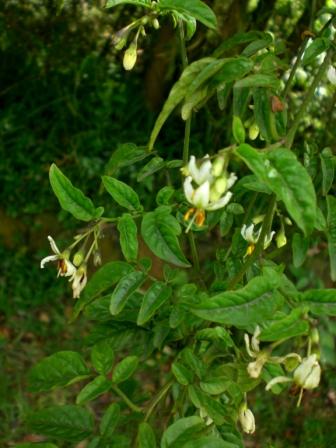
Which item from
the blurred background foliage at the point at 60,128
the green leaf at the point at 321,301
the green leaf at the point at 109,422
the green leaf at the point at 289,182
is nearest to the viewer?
the green leaf at the point at 289,182

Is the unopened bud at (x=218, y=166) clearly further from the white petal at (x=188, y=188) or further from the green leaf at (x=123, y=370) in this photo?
the green leaf at (x=123, y=370)

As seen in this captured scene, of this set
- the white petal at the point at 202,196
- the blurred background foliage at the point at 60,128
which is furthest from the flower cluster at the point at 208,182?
the blurred background foliage at the point at 60,128

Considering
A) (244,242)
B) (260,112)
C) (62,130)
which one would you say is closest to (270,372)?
(244,242)

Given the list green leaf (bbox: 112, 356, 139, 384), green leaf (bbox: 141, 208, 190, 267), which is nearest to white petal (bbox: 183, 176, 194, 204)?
green leaf (bbox: 141, 208, 190, 267)

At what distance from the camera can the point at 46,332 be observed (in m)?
2.96

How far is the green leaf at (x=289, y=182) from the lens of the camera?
2.41 ft

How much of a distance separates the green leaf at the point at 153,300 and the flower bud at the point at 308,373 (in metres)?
0.22

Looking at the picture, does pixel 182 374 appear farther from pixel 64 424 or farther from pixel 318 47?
pixel 318 47

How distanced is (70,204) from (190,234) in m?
0.24

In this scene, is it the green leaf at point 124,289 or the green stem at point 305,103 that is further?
the green leaf at point 124,289

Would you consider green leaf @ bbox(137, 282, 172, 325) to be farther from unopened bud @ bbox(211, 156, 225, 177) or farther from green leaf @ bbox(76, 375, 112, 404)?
unopened bud @ bbox(211, 156, 225, 177)

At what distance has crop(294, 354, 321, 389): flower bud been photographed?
852 millimetres

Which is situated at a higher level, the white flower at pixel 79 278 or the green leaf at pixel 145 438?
the white flower at pixel 79 278

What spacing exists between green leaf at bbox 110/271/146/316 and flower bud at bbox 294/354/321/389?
26cm
